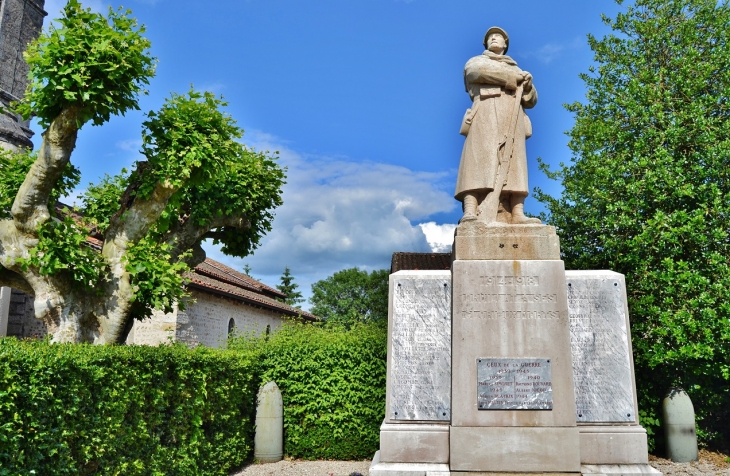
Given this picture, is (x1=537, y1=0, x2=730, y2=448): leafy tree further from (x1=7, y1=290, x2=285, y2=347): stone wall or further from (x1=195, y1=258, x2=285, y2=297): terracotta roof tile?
(x1=195, y1=258, x2=285, y2=297): terracotta roof tile

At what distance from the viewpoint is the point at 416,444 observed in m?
5.44

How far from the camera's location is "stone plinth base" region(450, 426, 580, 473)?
17.0ft

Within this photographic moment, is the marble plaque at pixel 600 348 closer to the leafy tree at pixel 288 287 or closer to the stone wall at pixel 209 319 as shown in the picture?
the stone wall at pixel 209 319

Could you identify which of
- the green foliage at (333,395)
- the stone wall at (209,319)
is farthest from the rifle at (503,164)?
the stone wall at (209,319)

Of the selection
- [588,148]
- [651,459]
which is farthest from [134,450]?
[588,148]

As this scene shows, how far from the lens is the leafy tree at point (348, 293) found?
5597cm

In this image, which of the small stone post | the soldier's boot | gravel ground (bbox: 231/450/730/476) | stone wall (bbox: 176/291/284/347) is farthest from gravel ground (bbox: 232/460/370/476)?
the small stone post

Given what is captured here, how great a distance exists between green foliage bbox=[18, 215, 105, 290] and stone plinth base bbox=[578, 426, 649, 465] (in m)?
7.48

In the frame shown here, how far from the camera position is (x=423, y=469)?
5.30 meters

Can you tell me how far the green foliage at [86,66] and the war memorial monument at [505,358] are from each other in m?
5.57

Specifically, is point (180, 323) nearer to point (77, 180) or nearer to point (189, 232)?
point (189, 232)

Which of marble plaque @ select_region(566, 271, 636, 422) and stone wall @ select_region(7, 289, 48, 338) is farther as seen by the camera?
stone wall @ select_region(7, 289, 48, 338)

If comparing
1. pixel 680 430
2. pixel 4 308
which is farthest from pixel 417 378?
pixel 4 308

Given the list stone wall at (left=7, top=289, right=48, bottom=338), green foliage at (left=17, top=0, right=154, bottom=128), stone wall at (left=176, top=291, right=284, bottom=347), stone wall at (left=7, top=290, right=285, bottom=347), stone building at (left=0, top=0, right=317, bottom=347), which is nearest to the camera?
green foliage at (left=17, top=0, right=154, bottom=128)
